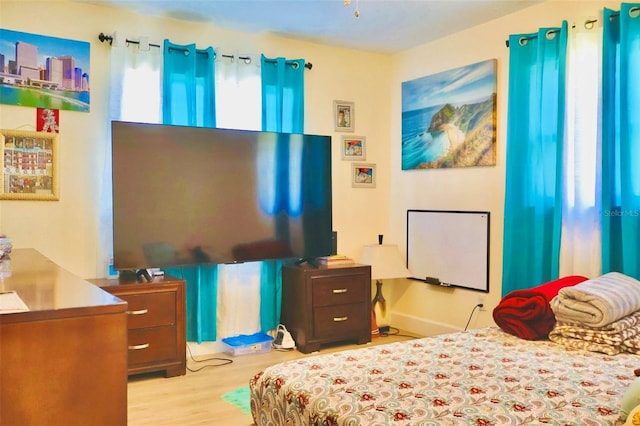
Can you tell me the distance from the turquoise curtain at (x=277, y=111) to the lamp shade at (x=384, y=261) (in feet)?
2.56

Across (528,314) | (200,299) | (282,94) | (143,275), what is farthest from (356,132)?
(528,314)

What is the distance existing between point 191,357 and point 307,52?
8.88 feet

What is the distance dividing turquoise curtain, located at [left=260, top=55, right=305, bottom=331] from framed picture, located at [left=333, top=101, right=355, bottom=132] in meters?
0.42

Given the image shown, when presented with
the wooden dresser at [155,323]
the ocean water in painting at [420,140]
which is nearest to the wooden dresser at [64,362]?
the wooden dresser at [155,323]

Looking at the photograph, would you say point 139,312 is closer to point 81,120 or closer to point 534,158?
point 81,120

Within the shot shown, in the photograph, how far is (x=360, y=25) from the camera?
4.29 m

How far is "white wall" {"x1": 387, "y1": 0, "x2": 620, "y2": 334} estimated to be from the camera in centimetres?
394

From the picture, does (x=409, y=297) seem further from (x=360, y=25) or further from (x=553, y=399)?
(x=553, y=399)

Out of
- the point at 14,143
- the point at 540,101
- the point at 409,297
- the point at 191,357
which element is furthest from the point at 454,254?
the point at 14,143

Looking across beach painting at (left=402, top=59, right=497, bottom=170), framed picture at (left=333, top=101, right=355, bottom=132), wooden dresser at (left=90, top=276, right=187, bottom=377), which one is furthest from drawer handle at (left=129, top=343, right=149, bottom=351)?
beach painting at (left=402, top=59, right=497, bottom=170)

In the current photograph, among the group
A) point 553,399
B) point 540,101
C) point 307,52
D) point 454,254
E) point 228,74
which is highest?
point 307,52

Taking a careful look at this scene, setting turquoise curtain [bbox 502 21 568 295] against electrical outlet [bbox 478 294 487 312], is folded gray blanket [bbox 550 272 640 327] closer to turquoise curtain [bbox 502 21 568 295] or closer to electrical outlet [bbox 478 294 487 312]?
turquoise curtain [bbox 502 21 568 295]

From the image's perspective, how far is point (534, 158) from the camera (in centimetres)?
374

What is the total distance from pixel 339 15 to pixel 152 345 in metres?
2.70
